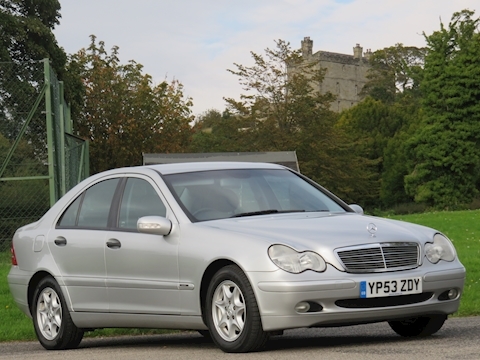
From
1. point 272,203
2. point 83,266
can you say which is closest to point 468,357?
point 272,203

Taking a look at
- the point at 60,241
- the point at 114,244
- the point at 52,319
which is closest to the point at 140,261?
the point at 114,244

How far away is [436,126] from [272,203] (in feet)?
200

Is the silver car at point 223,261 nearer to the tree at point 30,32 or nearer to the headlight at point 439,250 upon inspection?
the headlight at point 439,250

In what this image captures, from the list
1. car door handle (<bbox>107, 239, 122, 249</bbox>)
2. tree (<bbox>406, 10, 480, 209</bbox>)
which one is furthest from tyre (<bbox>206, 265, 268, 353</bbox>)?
tree (<bbox>406, 10, 480, 209</bbox>)

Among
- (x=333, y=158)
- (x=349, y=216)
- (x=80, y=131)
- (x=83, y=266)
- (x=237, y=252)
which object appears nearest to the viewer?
(x=237, y=252)

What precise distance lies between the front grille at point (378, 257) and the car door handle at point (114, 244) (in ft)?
6.89

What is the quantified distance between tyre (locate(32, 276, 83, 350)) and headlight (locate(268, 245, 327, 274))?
260cm

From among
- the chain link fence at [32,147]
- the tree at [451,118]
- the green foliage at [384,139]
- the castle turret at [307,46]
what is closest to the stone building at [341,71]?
the castle turret at [307,46]

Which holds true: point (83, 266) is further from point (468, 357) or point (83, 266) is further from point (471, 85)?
point (471, 85)

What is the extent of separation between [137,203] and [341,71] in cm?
13393

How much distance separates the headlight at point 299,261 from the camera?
7344 millimetres

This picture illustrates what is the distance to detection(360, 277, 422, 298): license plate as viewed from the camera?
7.37 m

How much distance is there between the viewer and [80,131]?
5697 centimetres

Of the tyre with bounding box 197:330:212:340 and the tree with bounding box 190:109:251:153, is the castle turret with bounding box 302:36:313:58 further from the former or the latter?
the tyre with bounding box 197:330:212:340
